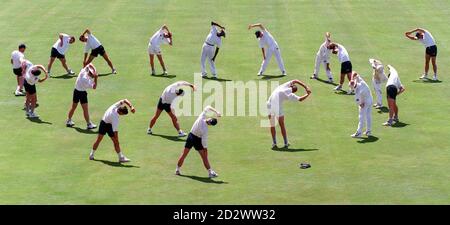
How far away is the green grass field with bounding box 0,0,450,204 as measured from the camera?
2914 centimetres

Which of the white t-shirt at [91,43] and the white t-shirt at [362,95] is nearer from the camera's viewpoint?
the white t-shirt at [362,95]

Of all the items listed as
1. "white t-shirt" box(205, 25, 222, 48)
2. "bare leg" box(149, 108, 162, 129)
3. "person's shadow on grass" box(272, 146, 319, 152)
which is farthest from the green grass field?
"white t-shirt" box(205, 25, 222, 48)

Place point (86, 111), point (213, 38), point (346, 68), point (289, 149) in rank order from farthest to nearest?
point (213, 38)
point (346, 68)
point (86, 111)
point (289, 149)

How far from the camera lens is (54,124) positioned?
37.1m

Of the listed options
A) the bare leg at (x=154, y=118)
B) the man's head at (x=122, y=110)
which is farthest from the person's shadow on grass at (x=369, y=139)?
the man's head at (x=122, y=110)

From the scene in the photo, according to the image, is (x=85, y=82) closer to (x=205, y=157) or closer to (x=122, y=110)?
(x=122, y=110)

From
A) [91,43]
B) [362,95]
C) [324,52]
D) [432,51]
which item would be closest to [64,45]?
[91,43]

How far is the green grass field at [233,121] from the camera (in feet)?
95.6

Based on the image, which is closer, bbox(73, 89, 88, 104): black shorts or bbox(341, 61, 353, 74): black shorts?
bbox(73, 89, 88, 104): black shorts

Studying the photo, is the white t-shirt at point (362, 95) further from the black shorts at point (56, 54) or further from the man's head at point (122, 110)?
the black shorts at point (56, 54)

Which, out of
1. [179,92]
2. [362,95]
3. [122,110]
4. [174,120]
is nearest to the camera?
[122,110]

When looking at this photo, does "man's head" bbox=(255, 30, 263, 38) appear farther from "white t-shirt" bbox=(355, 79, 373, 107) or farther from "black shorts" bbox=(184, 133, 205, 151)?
"black shorts" bbox=(184, 133, 205, 151)

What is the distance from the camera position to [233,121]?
A: 37.8 m
